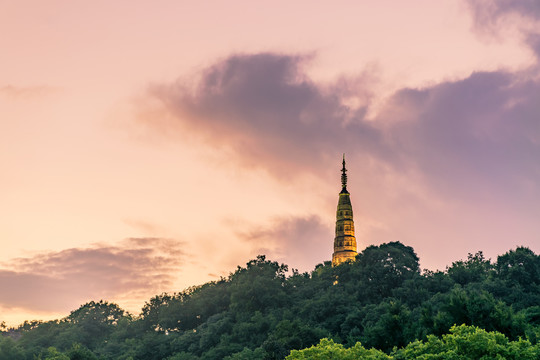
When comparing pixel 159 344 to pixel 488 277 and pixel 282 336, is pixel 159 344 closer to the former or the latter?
pixel 282 336

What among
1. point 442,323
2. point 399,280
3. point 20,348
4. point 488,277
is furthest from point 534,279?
point 20,348

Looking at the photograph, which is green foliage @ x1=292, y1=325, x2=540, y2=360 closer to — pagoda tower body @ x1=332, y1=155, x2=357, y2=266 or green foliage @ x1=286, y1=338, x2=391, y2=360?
green foliage @ x1=286, y1=338, x2=391, y2=360

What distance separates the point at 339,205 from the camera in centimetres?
10606

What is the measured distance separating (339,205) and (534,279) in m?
36.0

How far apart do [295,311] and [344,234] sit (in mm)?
24350

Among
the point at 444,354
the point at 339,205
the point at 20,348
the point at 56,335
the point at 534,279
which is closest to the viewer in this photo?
the point at 444,354

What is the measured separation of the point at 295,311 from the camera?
81.4 meters

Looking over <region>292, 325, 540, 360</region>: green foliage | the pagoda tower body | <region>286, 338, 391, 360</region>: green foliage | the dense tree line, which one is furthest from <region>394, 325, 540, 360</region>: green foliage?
the pagoda tower body

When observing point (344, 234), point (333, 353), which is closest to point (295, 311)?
point (344, 234)

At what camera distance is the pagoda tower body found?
102m

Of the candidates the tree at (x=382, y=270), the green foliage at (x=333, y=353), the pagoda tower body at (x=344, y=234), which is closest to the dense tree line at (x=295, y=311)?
the tree at (x=382, y=270)

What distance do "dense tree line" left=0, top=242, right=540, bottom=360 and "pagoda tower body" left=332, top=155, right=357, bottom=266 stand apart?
5482mm

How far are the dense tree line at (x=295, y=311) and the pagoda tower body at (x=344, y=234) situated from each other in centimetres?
548

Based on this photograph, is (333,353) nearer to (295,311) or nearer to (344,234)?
(295,311)
